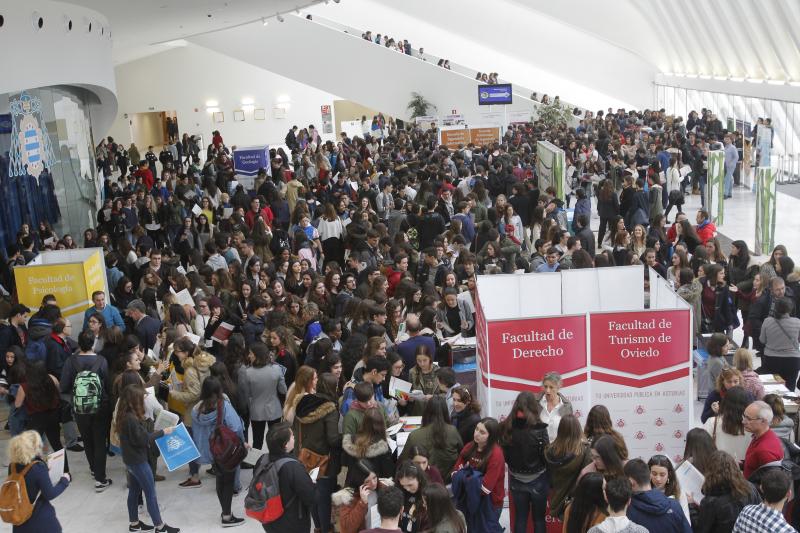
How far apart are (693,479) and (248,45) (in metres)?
31.2

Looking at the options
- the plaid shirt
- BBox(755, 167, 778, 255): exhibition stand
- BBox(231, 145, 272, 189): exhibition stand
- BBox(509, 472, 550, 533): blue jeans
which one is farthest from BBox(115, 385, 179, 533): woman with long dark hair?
BBox(231, 145, 272, 189): exhibition stand

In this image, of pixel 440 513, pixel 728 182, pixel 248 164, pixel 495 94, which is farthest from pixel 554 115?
pixel 440 513

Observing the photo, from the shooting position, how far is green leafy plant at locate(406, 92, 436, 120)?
33844mm

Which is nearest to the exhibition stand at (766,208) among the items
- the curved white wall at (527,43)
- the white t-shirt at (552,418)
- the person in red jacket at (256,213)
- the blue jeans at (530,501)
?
the person in red jacket at (256,213)

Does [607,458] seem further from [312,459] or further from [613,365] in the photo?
[312,459]

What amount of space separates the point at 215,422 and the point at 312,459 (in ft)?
3.93

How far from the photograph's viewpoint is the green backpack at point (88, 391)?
764cm

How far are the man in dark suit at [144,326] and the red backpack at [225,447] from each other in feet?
7.43

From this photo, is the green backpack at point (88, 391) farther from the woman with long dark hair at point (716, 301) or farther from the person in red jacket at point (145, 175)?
the person in red jacket at point (145, 175)

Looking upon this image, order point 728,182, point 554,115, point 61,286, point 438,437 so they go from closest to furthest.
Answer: point 438,437 < point 61,286 < point 728,182 < point 554,115

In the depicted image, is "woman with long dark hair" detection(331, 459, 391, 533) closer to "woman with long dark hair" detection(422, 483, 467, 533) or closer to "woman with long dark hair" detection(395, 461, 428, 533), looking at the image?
"woman with long dark hair" detection(395, 461, 428, 533)

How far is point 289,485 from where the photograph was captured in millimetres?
5562

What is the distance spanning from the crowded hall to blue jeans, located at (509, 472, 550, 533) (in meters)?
0.02

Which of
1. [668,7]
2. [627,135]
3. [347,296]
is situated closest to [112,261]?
[347,296]
